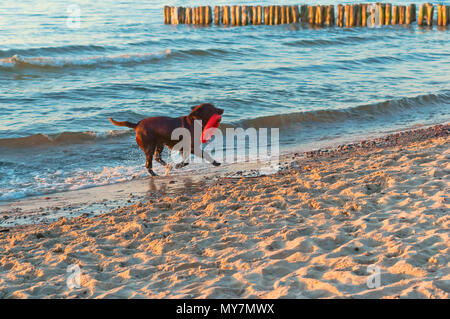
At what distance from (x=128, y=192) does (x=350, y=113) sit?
6.37m

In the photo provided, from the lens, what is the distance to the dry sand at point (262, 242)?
4.00 meters

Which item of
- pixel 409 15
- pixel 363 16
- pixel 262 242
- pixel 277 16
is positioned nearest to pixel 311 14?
pixel 277 16

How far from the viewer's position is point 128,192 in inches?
289

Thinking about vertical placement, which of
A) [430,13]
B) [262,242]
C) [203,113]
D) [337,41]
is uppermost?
[430,13]

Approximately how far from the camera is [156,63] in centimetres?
1734

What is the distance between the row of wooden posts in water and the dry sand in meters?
19.2

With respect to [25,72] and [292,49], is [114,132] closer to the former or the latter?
[25,72]

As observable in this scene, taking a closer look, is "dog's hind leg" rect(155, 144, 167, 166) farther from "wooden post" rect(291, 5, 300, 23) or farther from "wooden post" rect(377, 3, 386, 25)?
"wooden post" rect(377, 3, 386, 25)

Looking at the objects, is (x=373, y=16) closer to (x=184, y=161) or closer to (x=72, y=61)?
(x=72, y=61)

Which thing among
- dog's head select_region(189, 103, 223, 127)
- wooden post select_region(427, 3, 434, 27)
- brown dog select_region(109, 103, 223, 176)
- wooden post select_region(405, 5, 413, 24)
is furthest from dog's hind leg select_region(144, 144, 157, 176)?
wooden post select_region(427, 3, 434, 27)

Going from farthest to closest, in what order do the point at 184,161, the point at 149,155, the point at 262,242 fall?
the point at 184,161 < the point at 149,155 < the point at 262,242

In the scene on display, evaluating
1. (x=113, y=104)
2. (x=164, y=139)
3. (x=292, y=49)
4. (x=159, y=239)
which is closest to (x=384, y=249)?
(x=159, y=239)

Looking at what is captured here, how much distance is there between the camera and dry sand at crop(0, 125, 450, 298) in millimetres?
3996

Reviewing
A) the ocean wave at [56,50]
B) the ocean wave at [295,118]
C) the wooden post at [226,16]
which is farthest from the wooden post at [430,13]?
the ocean wave at [56,50]
